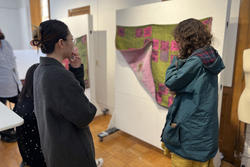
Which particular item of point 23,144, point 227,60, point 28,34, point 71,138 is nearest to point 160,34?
A: point 227,60

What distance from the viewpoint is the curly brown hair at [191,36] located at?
1148 millimetres

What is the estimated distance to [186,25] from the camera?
3.85 ft

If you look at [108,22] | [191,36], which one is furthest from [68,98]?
[108,22]

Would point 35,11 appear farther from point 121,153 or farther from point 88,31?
point 121,153

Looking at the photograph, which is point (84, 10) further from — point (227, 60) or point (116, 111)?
point (227, 60)

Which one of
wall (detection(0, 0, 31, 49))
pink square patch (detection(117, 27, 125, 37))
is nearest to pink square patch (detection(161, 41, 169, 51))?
pink square patch (detection(117, 27, 125, 37))

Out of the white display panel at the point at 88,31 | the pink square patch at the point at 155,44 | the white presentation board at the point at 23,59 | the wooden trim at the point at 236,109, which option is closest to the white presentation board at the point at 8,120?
the pink square patch at the point at 155,44

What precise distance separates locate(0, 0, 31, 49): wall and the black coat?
4.96 meters

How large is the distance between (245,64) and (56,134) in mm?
1507

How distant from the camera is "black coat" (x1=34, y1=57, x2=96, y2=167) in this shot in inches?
34.1

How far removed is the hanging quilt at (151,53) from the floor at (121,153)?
648mm

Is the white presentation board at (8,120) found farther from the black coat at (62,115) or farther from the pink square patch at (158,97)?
the pink square patch at (158,97)

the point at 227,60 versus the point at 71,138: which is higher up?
the point at 227,60

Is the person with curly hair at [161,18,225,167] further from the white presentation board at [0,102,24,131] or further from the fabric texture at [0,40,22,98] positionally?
the fabric texture at [0,40,22,98]
